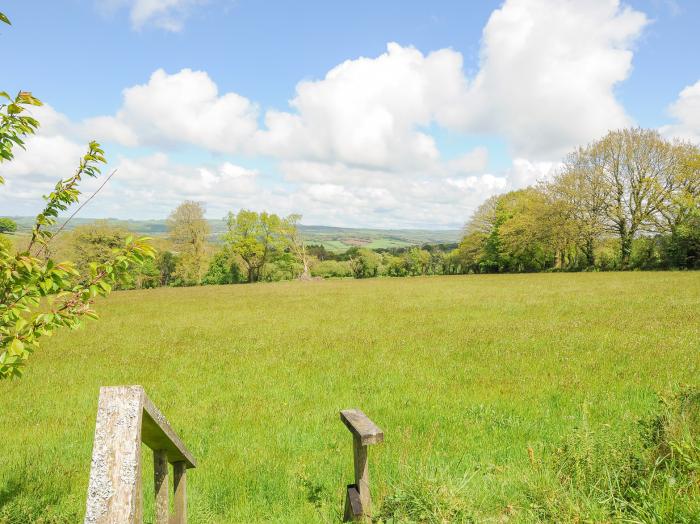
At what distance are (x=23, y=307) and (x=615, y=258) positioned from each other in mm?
55886

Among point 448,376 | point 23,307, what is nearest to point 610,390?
point 448,376

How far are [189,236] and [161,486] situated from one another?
216 ft

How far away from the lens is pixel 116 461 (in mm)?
Result: 1715

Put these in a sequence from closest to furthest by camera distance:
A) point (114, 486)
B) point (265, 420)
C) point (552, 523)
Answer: point (114, 486)
point (552, 523)
point (265, 420)

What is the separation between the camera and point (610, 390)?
26.4 feet

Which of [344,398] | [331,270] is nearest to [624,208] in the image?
[344,398]

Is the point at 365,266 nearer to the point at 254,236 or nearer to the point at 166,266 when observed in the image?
the point at 254,236

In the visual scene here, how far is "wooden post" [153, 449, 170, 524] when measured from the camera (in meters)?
2.81

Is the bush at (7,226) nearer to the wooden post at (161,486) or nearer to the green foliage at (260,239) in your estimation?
the wooden post at (161,486)

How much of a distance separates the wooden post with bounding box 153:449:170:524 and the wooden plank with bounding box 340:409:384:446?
1511 mm

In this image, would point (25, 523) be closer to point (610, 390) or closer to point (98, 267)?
point (98, 267)

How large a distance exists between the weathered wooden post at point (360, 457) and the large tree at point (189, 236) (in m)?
64.4

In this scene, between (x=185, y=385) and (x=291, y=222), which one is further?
(x=291, y=222)

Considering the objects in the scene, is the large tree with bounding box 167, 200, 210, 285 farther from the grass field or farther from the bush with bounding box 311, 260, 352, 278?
the grass field
